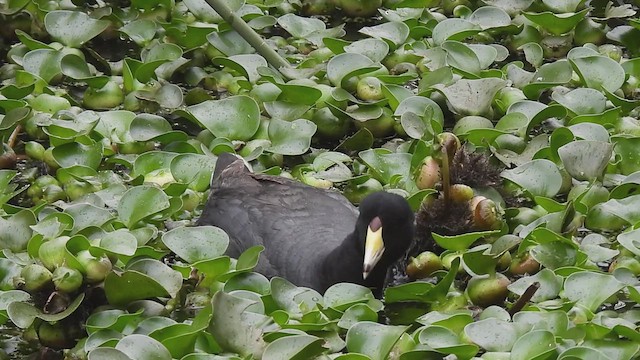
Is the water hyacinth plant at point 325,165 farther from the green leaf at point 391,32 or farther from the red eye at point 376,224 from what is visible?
the red eye at point 376,224

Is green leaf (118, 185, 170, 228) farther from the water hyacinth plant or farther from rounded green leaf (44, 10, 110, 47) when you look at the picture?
rounded green leaf (44, 10, 110, 47)

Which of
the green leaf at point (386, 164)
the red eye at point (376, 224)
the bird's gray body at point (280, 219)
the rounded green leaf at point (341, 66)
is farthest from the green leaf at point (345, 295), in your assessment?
the rounded green leaf at point (341, 66)

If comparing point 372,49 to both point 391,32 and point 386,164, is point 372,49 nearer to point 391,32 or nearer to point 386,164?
point 391,32

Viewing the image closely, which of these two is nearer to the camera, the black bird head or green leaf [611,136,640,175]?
the black bird head

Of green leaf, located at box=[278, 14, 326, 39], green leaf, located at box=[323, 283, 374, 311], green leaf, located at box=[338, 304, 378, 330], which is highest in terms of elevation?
green leaf, located at box=[338, 304, 378, 330]

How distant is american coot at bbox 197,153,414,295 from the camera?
4.25 metres

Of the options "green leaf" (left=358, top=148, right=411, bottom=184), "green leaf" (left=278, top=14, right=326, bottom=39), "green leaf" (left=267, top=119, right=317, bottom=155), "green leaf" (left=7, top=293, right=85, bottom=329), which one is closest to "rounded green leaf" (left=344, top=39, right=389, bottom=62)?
"green leaf" (left=278, top=14, right=326, bottom=39)

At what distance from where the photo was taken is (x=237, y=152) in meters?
5.12

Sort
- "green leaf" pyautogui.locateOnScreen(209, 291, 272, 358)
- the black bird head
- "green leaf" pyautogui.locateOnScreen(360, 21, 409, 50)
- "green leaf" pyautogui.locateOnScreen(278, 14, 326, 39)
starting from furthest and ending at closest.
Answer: "green leaf" pyautogui.locateOnScreen(278, 14, 326, 39)
"green leaf" pyautogui.locateOnScreen(360, 21, 409, 50)
the black bird head
"green leaf" pyautogui.locateOnScreen(209, 291, 272, 358)

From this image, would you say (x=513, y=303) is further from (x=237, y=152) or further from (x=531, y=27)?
(x=531, y=27)

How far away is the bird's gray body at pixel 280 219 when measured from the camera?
4477 mm

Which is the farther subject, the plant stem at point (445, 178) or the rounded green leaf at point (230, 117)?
the rounded green leaf at point (230, 117)

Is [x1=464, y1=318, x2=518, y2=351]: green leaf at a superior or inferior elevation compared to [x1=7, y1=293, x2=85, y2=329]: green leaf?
superior

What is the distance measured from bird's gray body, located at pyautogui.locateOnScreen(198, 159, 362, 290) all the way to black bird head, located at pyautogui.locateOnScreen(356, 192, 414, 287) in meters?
0.23
